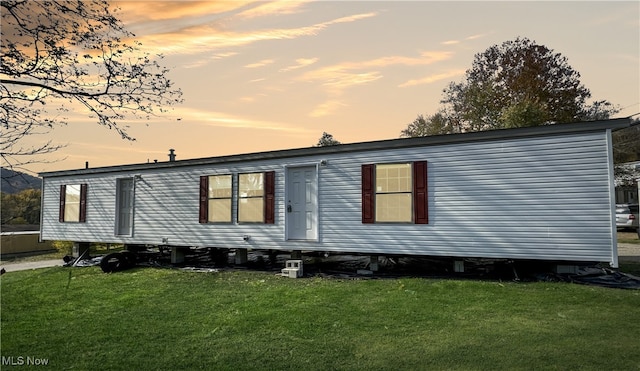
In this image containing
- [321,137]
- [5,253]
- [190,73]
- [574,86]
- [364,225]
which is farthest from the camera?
[321,137]

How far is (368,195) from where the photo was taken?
33.2ft

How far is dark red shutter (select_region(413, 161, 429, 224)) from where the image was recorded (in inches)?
375

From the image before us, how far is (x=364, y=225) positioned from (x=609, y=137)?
5.38 metres

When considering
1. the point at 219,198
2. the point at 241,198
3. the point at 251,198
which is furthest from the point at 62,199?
the point at 251,198

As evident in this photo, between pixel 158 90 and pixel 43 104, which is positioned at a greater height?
pixel 158 90

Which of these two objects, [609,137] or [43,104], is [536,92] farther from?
[43,104]

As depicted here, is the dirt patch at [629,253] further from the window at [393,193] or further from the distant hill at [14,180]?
the distant hill at [14,180]

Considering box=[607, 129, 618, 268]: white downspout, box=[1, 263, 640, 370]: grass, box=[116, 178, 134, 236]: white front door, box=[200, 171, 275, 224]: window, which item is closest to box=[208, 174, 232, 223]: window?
box=[200, 171, 275, 224]: window

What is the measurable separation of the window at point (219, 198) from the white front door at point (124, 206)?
12.1ft

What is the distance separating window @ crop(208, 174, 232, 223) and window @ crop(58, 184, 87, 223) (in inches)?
233

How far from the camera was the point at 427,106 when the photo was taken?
35625 mm

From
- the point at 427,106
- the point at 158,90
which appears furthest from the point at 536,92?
the point at 158,90

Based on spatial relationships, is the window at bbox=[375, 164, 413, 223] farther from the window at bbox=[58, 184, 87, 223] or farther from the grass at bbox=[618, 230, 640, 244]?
the grass at bbox=[618, 230, 640, 244]

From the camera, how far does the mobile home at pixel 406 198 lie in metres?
8.30
